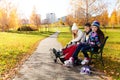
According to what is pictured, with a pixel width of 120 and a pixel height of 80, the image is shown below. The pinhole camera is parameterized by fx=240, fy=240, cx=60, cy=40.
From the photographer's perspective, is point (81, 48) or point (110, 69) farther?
point (81, 48)

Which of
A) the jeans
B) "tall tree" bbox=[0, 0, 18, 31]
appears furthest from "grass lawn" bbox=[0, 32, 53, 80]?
"tall tree" bbox=[0, 0, 18, 31]

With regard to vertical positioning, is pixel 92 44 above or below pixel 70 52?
above

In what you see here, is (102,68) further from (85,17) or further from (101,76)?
(85,17)

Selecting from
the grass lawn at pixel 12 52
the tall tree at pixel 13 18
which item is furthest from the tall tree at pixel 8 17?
the grass lawn at pixel 12 52

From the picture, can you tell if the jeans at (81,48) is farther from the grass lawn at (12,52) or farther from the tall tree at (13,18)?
the tall tree at (13,18)

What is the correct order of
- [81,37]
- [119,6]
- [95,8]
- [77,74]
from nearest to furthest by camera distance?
[77,74] → [81,37] → [119,6] → [95,8]

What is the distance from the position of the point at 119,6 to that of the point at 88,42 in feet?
44.6

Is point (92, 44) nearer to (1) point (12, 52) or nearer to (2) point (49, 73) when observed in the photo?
(2) point (49, 73)

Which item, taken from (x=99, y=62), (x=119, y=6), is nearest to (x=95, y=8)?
(x=119, y=6)

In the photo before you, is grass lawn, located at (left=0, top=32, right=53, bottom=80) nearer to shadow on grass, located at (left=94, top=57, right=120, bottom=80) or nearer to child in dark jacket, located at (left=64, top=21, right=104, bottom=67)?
child in dark jacket, located at (left=64, top=21, right=104, bottom=67)

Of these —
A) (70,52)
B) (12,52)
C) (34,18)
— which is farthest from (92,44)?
(34,18)

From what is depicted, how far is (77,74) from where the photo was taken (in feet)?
25.9

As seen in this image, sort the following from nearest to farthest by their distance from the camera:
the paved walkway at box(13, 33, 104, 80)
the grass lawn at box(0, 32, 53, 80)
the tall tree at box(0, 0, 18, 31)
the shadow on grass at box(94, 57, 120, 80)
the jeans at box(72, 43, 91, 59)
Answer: the paved walkway at box(13, 33, 104, 80), the shadow on grass at box(94, 57, 120, 80), the jeans at box(72, 43, 91, 59), the grass lawn at box(0, 32, 53, 80), the tall tree at box(0, 0, 18, 31)

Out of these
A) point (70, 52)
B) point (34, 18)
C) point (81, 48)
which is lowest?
point (70, 52)
